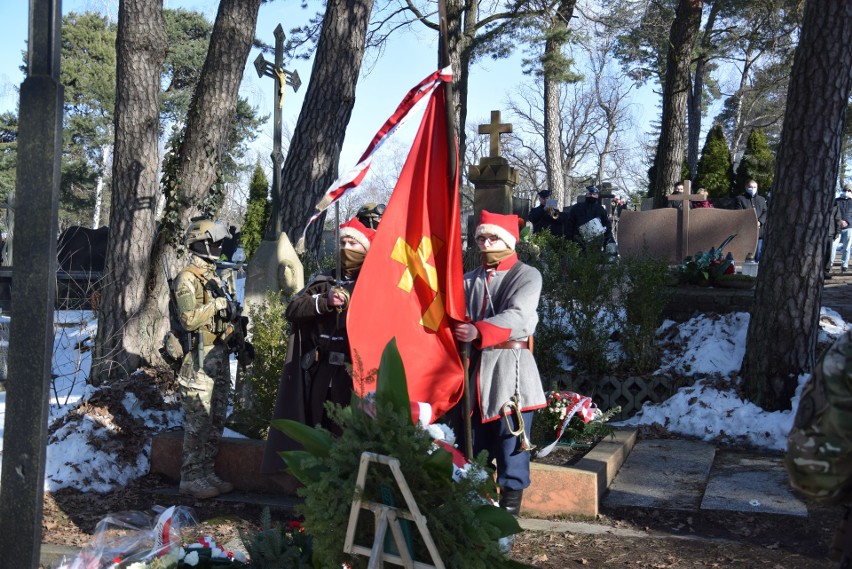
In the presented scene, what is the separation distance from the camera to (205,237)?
5738 mm

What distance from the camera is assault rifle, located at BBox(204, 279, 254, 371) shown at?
19.2 ft

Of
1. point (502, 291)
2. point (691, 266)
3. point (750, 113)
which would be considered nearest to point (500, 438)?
point (502, 291)

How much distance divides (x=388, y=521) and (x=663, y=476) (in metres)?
4.02

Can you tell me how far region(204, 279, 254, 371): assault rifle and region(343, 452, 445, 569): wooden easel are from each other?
327 centimetres

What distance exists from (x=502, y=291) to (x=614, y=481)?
210cm

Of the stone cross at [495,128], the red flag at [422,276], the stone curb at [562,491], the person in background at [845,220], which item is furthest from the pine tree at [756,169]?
the red flag at [422,276]

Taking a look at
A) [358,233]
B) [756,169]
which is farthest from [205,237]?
[756,169]

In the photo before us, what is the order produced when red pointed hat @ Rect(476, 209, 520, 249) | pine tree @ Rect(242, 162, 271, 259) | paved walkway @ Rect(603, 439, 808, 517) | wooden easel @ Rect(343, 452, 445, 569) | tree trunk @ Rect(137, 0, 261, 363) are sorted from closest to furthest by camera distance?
wooden easel @ Rect(343, 452, 445, 569), red pointed hat @ Rect(476, 209, 520, 249), paved walkway @ Rect(603, 439, 808, 517), tree trunk @ Rect(137, 0, 261, 363), pine tree @ Rect(242, 162, 271, 259)

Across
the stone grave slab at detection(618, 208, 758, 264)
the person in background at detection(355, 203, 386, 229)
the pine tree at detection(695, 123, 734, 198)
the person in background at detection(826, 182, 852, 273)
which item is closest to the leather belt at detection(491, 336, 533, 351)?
the person in background at detection(355, 203, 386, 229)

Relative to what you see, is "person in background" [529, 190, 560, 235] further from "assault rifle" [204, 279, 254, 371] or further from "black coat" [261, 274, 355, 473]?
"black coat" [261, 274, 355, 473]

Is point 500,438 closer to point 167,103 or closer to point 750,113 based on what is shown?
point 167,103

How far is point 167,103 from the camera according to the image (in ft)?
118

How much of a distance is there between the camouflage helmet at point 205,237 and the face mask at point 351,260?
3.52ft

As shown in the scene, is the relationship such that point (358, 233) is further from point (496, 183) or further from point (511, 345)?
point (496, 183)
